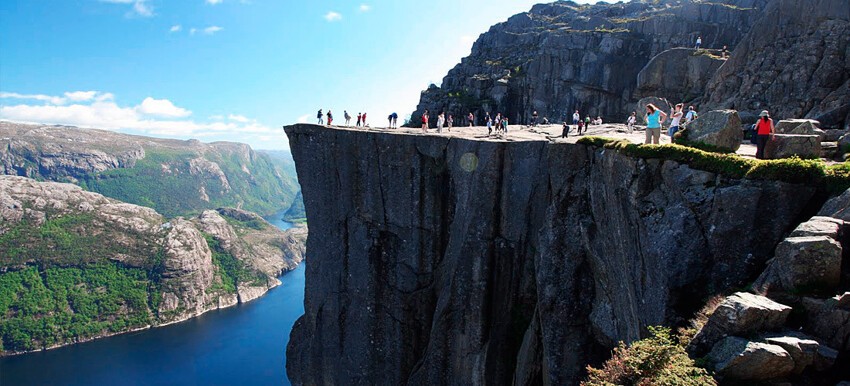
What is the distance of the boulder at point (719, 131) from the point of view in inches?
693

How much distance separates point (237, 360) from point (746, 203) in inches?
4990

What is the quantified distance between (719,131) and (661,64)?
147 feet

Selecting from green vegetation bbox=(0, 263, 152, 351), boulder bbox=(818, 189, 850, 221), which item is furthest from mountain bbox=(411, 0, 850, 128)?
green vegetation bbox=(0, 263, 152, 351)

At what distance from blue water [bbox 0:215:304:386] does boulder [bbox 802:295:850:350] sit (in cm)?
11023

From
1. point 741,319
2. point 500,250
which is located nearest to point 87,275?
point 500,250

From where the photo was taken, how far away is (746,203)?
46.2ft

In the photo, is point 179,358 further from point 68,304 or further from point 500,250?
point 500,250

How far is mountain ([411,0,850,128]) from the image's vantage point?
30391 millimetres

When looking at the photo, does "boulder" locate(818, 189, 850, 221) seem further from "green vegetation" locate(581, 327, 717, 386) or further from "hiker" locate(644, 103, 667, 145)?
"hiker" locate(644, 103, 667, 145)

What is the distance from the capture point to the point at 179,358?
124625mm

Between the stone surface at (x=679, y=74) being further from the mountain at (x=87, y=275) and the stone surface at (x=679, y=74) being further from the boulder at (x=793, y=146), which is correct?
the mountain at (x=87, y=275)

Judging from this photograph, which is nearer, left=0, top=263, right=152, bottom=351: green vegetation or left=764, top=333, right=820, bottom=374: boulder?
left=764, top=333, right=820, bottom=374: boulder

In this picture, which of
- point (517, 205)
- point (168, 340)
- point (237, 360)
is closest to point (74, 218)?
point (168, 340)

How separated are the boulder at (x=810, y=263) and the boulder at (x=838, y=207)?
102 centimetres
